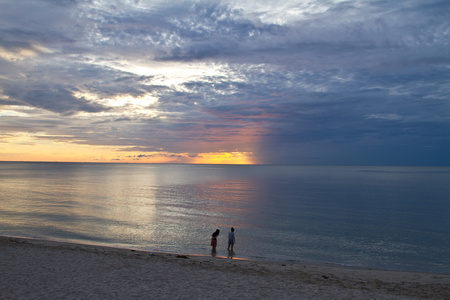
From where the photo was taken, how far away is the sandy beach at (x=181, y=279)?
11648mm

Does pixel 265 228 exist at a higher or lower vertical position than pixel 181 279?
lower

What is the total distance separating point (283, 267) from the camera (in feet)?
56.4

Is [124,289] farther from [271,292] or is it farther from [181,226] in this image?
[181,226]

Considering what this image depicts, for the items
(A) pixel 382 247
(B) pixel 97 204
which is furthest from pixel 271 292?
(B) pixel 97 204

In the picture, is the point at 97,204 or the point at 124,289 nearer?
the point at 124,289

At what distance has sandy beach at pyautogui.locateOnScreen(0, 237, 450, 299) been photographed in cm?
1165

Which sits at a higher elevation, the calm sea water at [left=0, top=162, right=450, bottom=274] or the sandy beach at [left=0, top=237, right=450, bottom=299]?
the sandy beach at [left=0, top=237, right=450, bottom=299]

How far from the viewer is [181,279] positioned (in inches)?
534

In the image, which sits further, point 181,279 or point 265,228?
point 265,228

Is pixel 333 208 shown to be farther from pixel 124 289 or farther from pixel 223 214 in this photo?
pixel 124 289

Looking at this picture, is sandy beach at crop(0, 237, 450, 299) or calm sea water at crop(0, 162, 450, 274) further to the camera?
calm sea water at crop(0, 162, 450, 274)

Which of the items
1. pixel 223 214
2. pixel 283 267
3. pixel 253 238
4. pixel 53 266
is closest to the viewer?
pixel 53 266

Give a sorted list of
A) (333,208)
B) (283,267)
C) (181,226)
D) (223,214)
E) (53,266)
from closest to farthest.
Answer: (53,266), (283,267), (181,226), (223,214), (333,208)

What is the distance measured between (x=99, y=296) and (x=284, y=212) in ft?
101
